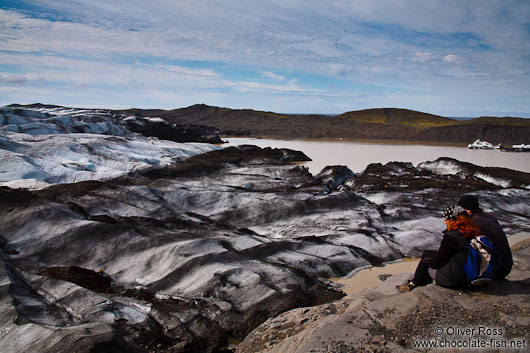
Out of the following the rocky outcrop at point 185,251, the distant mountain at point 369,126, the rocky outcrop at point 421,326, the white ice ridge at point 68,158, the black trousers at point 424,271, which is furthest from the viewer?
the distant mountain at point 369,126

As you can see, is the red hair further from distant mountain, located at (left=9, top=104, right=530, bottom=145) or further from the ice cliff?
distant mountain, located at (left=9, top=104, right=530, bottom=145)

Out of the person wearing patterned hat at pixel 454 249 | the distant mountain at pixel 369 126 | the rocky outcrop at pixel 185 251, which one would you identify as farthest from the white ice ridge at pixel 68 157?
the distant mountain at pixel 369 126

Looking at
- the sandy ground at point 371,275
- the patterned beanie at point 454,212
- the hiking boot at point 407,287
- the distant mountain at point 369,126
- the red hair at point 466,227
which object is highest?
the distant mountain at point 369,126

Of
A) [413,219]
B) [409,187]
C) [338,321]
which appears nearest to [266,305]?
[338,321]

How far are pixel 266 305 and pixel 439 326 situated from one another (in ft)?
11.5

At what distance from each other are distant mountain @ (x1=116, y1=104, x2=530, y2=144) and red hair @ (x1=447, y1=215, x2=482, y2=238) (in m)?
57.6

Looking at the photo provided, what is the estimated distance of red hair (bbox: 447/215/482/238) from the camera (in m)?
5.30

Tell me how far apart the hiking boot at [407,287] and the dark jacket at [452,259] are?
2.36 ft

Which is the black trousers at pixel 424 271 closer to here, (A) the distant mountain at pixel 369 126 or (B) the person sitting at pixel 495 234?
(B) the person sitting at pixel 495 234

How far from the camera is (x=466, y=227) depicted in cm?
533

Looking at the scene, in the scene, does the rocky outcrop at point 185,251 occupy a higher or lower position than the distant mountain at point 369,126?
lower

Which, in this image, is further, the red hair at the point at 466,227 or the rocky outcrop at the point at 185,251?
the rocky outcrop at the point at 185,251

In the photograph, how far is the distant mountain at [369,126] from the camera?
190 ft

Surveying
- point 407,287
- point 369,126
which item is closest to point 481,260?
point 407,287
